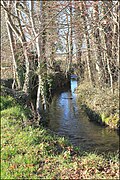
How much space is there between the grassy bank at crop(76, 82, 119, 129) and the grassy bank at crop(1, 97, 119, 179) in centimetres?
486

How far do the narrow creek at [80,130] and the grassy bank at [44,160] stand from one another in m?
2.11

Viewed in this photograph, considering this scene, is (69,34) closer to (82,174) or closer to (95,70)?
(82,174)

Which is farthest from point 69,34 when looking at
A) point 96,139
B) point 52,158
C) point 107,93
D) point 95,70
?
point 95,70

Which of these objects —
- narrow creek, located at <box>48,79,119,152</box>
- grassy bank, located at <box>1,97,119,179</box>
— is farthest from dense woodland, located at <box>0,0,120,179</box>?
narrow creek, located at <box>48,79,119,152</box>

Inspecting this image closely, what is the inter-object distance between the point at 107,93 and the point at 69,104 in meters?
4.72

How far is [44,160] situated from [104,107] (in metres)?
6.83

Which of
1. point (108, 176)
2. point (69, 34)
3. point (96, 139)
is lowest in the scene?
point (96, 139)

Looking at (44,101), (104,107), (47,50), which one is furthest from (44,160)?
(104,107)

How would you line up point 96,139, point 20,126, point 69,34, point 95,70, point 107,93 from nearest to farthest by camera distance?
point 69,34, point 20,126, point 96,139, point 107,93, point 95,70

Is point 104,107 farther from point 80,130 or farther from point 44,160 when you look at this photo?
point 44,160

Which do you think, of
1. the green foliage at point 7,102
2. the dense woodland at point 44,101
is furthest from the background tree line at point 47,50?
the green foliage at point 7,102

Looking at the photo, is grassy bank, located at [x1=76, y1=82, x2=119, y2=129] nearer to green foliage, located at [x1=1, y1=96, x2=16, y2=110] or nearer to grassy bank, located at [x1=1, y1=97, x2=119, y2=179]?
green foliage, located at [x1=1, y1=96, x2=16, y2=110]

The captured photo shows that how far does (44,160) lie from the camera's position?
5.35 metres

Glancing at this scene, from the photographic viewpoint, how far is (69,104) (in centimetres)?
1628
